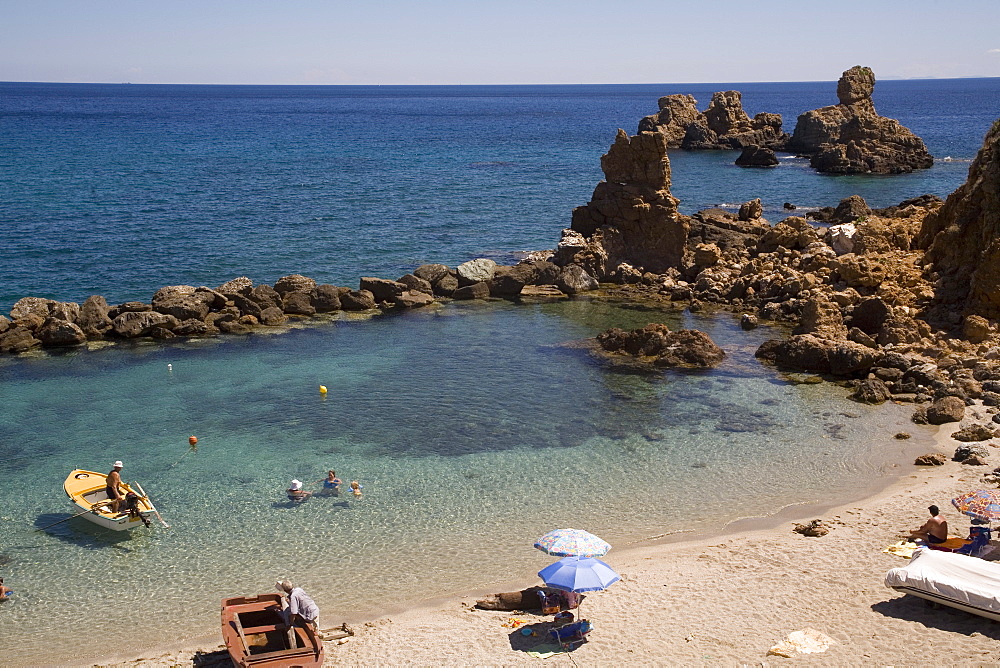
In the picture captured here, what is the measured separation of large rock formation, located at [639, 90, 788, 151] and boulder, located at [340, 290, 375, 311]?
8929cm

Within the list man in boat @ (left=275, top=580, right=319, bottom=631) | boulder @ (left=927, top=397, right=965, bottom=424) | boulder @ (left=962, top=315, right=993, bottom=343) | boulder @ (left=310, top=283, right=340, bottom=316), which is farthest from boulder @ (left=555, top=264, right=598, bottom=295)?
man in boat @ (left=275, top=580, right=319, bottom=631)

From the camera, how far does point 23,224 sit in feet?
189

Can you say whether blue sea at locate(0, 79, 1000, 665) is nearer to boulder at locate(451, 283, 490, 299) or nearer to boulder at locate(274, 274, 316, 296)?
boulder at locate(451, 283, 490, 299)

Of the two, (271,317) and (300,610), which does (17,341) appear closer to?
(271,317)

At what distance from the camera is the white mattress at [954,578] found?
1529cm

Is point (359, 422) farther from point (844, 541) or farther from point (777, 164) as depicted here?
point (777, 164)

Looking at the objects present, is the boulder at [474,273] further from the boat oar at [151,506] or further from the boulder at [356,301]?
the boat oar at [151,506]

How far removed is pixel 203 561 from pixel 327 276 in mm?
28328

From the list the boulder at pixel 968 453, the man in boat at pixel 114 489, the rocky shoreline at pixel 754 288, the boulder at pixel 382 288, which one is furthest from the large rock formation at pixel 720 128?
the man in boat at pixel 114 489

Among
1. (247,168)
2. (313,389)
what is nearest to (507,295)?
(313,389)

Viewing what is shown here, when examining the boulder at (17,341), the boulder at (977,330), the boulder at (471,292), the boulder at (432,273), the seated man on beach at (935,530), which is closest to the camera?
the seated man on beach at (935,530)

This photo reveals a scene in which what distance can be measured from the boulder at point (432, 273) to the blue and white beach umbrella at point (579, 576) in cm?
2820

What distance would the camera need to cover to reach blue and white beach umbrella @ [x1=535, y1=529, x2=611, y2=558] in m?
16.8

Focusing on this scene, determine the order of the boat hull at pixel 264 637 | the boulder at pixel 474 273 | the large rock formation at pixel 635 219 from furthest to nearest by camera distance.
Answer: the large rock formation at pixel 635 219, the boulder at pixel 474 273, the boat hull at pixel 264 637
